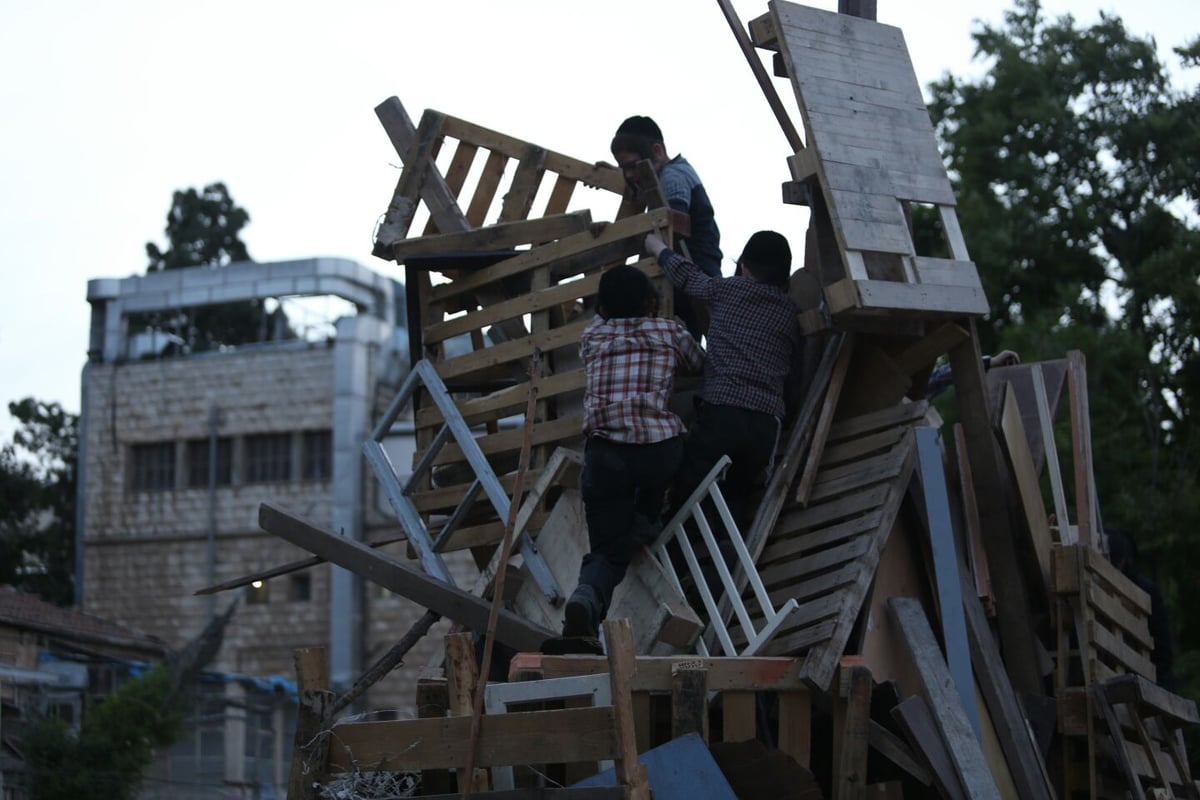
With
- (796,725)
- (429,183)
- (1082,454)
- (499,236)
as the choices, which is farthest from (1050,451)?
(429,183)

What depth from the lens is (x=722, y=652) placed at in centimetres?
712

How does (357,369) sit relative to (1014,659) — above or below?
above

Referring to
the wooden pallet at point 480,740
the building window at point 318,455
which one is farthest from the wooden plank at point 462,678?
the building window at point 318,455

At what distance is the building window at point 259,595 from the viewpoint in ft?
123

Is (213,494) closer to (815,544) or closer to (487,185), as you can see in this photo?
(487,185)

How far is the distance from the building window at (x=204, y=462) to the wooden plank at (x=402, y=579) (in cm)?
3096

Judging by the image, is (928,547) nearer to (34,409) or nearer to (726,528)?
(726,528)

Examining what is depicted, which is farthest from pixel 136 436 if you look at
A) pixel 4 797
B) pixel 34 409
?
pixel 4 797

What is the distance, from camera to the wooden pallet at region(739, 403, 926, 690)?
6.87m

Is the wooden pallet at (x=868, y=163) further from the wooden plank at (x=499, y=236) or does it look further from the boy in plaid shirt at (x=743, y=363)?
the wooden plank at (x=499, y=236)

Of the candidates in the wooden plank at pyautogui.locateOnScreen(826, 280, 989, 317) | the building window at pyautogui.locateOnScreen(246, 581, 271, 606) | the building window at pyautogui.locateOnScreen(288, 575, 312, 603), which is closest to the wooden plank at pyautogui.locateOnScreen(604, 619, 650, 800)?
the wooden plank at pyautogui.locateOnScreen(826, 280, 989, 317)

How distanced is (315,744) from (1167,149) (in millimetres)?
17520

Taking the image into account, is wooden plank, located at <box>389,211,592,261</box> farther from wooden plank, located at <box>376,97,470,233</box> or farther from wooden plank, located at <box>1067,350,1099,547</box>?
wooden plank, located at <box>1067,350,1099,547</box>

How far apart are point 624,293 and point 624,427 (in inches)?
26.8
